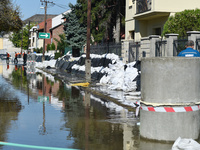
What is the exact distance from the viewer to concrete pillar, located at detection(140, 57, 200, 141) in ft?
24.2

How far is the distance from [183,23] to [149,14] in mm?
4362

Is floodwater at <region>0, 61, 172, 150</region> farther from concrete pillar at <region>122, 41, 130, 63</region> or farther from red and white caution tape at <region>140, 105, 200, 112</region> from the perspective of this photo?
concrete pillar at <region>122, 41, 130, 63</region>

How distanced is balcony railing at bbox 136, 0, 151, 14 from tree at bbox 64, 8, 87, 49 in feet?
62.6

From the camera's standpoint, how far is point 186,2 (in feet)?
89.6

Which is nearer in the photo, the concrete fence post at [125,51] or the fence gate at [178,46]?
the fence gate at [178,46]

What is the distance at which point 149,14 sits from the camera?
27.9 m

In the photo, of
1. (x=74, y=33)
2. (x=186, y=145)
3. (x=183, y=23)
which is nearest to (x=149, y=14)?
(x=183, y=23)

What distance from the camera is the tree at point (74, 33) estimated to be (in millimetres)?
47938

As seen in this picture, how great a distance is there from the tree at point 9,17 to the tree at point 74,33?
60.9 feet

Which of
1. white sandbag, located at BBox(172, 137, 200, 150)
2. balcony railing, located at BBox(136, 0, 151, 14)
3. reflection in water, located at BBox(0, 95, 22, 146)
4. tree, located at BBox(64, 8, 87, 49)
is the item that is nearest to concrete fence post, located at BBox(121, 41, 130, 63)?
balcony railing, located at BBox(136, 0, 151, 14)

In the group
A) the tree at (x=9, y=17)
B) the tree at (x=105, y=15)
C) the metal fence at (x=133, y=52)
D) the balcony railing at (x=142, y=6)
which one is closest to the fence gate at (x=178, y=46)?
the metal fence at (x=133, y=52)

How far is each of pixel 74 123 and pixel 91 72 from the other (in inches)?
648

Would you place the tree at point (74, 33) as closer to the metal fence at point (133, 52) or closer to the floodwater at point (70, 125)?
the metal fence at point (133, 52)

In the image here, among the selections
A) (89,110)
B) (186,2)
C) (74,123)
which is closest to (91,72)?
(186,2)
